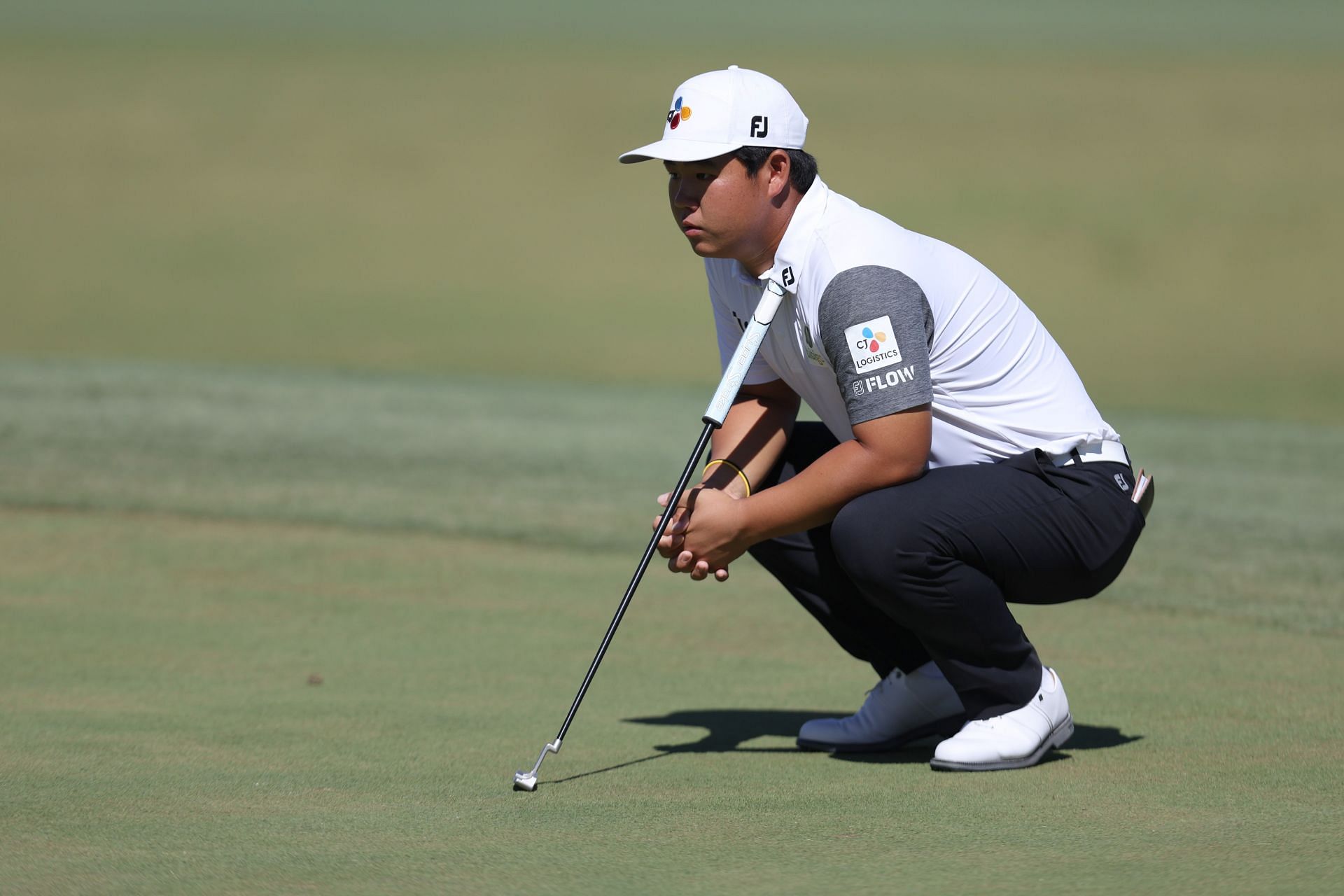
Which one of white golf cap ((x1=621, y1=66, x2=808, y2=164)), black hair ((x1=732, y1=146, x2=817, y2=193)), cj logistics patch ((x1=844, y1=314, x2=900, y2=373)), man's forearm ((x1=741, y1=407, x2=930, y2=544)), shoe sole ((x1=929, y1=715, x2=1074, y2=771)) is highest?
white golf cap ((x1=621, y1=66, x2=808, y2=164))

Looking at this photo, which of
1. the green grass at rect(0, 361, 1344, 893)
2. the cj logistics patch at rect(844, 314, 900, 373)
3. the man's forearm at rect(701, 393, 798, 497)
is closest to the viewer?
the green grass at rect(0, 361, 1344, 893)

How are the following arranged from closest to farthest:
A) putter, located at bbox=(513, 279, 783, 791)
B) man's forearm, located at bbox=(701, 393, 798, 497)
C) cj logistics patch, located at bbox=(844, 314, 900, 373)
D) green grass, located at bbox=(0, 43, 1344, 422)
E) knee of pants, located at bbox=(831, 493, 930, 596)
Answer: cj logistics patch, located at bbox=(844, 314, 900, 373), knee of pants, located at bbox=(831, 493, 930, 596), putter, located at bbox=(513, 279, 783, 791), man's forearm, located at bbox=(701, 393, 798, 497), green grass, located at bbox=(0, 43, 1344, 422)

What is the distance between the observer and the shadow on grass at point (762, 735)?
3832mm

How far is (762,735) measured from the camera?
4.09 m

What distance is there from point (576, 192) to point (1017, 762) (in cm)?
2356

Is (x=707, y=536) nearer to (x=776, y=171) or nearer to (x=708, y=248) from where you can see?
(x=708, y=248)

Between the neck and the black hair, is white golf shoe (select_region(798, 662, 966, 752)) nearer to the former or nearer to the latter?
the neck

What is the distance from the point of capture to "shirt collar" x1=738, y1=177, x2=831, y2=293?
11.7 ft

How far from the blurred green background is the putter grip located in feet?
32.9

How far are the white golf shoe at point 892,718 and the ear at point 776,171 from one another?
1118mm

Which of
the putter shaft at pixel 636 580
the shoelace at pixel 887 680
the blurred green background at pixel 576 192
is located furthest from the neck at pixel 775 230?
the blurred green background at pixel 576 192

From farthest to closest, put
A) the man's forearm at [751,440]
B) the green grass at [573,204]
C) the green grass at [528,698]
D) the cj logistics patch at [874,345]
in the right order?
1. the green grass at [573,204]
2. the man's forearm at [751,440]
3. the cj logistics patch at [874,345]
4. the green grass at [528,698]

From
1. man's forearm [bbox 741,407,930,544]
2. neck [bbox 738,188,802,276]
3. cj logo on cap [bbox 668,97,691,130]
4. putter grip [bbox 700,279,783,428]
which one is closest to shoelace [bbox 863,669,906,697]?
man's forearm [bbox 741,407,930,544]

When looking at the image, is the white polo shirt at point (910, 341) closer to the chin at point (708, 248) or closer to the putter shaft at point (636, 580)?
the chin at point (708, 248)
